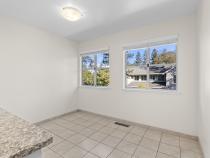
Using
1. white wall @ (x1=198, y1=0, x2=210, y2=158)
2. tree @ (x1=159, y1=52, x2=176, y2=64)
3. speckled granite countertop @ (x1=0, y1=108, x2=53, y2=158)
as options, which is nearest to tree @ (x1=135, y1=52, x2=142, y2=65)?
tree @ (x1=159, y1=52, x2=176, y2=64)

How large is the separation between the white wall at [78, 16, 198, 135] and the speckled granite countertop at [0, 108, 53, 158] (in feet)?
8.52

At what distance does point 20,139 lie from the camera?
2.28ft

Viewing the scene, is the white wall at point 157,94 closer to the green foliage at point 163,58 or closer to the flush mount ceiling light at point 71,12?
the green foliage at point 163,58

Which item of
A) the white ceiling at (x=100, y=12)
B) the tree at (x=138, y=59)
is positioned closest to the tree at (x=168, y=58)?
the tree at (x=138, y=59)

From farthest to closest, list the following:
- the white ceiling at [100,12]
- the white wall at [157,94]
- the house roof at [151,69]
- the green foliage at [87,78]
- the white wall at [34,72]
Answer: the green foliage at [87,78], the house roof at [151,69], the white wall at [34,72], the white wall at [157,94], the white ceiling at [100,12]

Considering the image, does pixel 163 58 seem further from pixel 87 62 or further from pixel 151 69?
pixel 87 62

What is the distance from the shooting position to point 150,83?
3.00 m

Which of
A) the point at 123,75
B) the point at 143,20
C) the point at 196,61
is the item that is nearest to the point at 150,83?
the point at 123,75

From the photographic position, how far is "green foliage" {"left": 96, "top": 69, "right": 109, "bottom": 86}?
3785 mm

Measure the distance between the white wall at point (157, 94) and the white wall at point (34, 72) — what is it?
99cm

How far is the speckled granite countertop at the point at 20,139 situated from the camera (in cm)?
59

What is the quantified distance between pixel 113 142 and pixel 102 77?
2.03m

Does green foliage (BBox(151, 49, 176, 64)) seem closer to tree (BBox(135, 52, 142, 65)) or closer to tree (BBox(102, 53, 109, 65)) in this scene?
tree (BBox(135, 52, 142, 65))

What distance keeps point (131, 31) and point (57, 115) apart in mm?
3205
